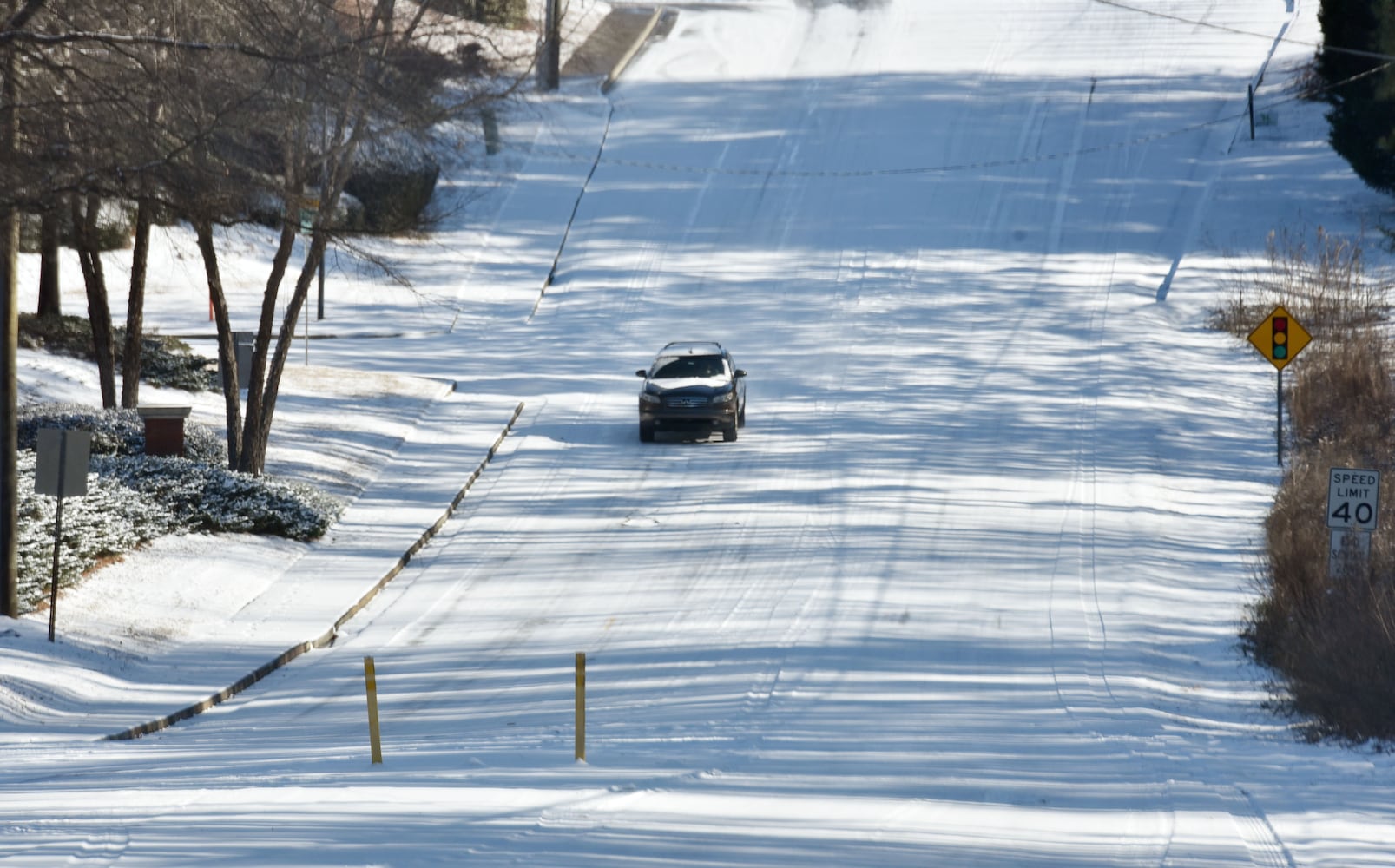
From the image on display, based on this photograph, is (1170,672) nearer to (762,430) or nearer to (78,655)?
(78,655)

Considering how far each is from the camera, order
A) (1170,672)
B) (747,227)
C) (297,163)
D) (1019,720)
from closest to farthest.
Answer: (1019,720), (1170,672), (297,163), (747,227)

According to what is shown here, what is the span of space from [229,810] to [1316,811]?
276 inches

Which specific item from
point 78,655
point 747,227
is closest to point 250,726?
point 78,655

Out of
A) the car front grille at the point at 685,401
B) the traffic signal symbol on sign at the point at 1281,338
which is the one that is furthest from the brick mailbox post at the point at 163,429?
the traffic signal symbol on sign at the point at 1281,338

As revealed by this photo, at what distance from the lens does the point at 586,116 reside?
56031 mm

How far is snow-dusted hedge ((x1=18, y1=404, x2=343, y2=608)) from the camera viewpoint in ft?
59.6

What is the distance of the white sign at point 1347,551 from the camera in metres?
15.0

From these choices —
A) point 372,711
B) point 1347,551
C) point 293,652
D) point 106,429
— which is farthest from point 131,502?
point 1347,551

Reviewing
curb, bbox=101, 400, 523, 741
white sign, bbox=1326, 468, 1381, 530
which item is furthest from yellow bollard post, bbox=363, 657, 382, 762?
white sign, bbox=1326, 468, 1381, 530

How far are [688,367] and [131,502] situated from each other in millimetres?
11122

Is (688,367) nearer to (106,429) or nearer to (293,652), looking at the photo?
(106,429)

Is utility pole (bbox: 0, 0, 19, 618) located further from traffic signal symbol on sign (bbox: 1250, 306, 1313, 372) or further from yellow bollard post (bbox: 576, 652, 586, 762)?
traffic signal symbol on sign (bbox: 1250, 306, 1313, 372)

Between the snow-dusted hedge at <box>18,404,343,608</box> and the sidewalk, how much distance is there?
427mm

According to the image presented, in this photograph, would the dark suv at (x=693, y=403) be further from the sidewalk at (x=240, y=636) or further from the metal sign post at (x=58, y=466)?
the metal sign post at (x=58, y=466)
